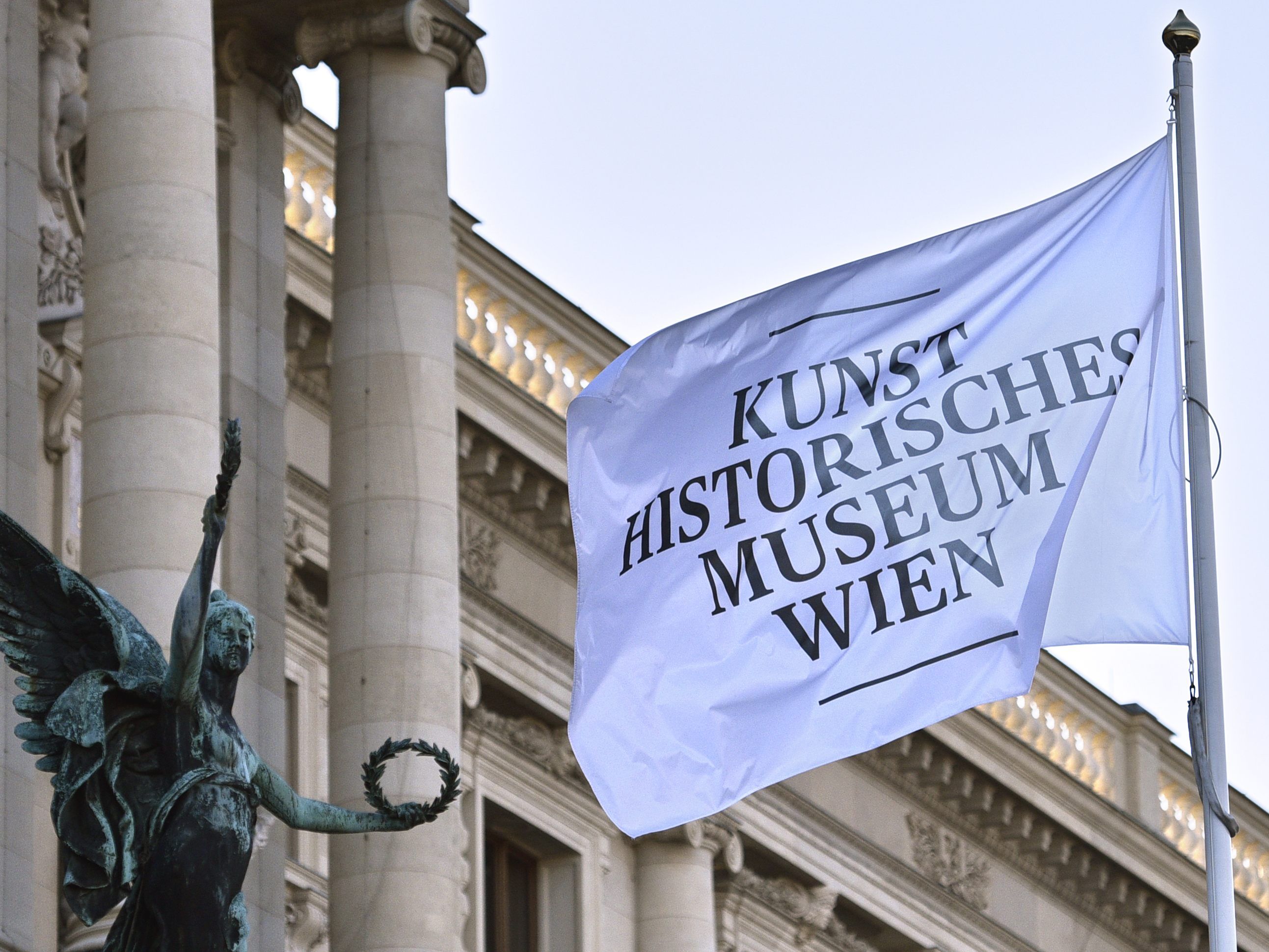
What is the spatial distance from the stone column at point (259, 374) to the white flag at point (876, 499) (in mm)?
6746

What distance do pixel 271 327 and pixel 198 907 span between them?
13115mm

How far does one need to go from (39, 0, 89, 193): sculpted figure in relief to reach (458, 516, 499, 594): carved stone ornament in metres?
6.69

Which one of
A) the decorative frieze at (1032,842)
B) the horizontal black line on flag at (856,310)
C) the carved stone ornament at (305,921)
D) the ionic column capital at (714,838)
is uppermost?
the decorative frieze at (1032,842)

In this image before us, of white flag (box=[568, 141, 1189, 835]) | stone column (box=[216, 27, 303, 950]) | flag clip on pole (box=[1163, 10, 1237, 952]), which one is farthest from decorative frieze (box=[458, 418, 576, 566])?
flag clip on pole (box=[1163, 10, 1237, 952])

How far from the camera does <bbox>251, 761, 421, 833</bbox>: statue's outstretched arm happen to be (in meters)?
12.9

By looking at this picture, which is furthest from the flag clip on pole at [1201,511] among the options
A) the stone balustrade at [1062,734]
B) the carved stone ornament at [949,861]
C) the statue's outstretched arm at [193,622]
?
the stone balustrade at [1062,734]

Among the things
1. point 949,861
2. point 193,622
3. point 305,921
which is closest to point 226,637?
point 193,622

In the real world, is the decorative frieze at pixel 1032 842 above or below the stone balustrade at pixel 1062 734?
below

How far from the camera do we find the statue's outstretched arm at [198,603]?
477 inches

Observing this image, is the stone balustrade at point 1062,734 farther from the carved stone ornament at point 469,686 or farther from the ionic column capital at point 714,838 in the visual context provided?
the carved stone ornament at point 469,686

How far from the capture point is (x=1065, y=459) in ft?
51.8

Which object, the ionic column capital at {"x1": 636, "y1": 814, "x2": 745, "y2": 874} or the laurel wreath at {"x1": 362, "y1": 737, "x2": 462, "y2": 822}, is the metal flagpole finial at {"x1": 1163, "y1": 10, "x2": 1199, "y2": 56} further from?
the ionic column capital at {"x1": 636, "y1": 814, "x2": 745, "y2": 874}

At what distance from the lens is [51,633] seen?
1308 cm

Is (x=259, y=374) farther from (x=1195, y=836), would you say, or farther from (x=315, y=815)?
(x=1195, y=836)
